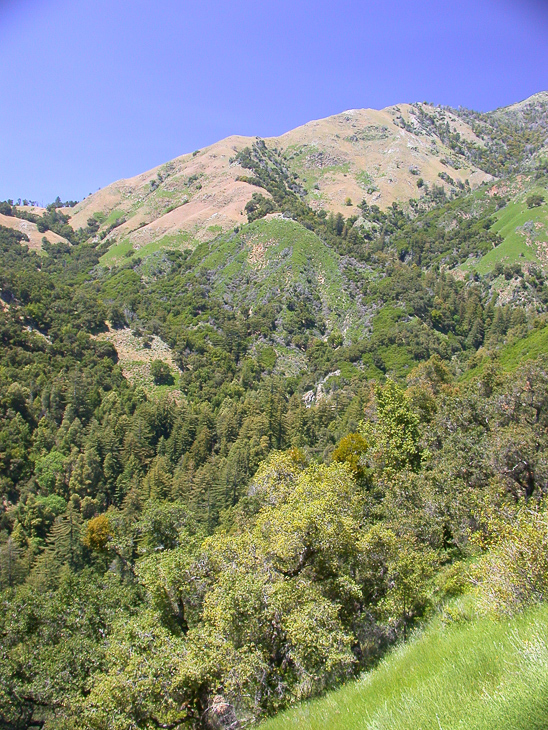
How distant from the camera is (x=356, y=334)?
148 meters

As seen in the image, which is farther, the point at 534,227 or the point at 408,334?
the point at 534,227

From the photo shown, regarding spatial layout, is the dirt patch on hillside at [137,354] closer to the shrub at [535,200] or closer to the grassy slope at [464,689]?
the grassy slope at [464,689]

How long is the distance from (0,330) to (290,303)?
315 ft

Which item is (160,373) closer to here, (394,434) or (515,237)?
(394,434)

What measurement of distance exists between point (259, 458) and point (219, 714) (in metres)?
64.2

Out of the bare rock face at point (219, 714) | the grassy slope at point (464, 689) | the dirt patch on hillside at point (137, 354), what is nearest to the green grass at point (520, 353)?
the bare rock face at point (219, 714)

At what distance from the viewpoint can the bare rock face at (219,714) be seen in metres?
16.4

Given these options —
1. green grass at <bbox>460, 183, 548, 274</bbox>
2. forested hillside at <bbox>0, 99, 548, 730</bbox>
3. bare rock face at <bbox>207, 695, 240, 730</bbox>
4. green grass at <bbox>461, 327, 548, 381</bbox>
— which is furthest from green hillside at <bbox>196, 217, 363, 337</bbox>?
bare rock face at <bbox>207, 695, 240, 730</bbox>

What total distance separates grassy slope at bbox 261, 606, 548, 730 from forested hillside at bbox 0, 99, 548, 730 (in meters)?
2.30

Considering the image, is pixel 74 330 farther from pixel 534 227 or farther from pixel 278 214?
pixel 534 227

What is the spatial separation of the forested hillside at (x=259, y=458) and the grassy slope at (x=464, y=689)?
7.53 ft

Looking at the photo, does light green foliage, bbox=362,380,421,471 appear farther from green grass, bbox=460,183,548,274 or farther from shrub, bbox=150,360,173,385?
green grass, bbox=460,183,548,274

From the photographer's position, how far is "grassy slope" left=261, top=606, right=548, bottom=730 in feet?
17.0

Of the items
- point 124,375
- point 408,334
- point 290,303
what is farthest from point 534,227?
point 124,375
